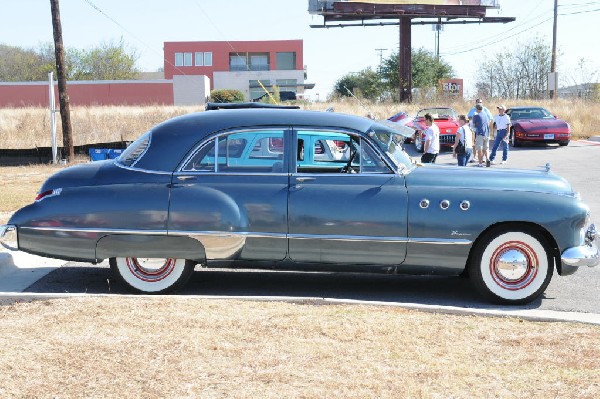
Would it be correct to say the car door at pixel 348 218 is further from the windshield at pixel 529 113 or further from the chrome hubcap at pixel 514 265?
the windshield at pixel 529 113

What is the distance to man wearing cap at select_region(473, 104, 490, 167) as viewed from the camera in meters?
20.3

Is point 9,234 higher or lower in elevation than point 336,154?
lower

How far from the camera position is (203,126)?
23.8ft

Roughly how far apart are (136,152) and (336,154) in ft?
5.93

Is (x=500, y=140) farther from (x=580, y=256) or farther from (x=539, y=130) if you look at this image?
(x=580, y=256)

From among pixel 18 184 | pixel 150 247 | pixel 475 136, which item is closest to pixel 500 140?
pixel 475 136

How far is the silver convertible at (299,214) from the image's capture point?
6.90m

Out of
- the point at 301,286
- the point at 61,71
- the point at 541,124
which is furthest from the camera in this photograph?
the point at 541,124

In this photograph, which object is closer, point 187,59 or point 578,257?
point 578,257

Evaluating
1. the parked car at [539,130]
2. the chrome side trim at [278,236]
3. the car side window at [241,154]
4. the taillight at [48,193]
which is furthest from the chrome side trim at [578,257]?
the parked car at [539,130]

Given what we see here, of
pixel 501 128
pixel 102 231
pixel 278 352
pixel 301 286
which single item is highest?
pixel 501 128

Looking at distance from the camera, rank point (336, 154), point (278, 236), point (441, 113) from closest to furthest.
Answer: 1. point (278, 236)
2. point (336, 154)
3. point (441, 113)

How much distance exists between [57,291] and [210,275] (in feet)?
5.02

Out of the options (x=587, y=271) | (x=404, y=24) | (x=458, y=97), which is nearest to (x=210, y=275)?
(x=587, y=271)
